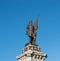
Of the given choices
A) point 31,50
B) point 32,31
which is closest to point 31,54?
point 31,50

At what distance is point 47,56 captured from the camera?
32.7 m

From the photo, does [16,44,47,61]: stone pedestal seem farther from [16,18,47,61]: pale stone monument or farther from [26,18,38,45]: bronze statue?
[26,18,38,45]: bronze statue

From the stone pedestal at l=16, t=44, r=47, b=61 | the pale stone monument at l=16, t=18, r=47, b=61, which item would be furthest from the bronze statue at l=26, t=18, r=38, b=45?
the stone pedestal at l=16, t=44, r=47, b=61

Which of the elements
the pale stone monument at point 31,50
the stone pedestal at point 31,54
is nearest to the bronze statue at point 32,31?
the pale stone monument at point 31,50

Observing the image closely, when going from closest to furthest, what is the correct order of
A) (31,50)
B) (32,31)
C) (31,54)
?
(31,54) < (31,50) < (32,31)

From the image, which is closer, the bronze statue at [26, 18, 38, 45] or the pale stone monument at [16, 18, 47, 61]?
the pale stone monument at [16, 18, 47, 61]

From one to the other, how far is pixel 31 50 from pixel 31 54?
1.91ft

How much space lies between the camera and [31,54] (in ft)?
101

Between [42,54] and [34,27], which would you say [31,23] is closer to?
[34,27]

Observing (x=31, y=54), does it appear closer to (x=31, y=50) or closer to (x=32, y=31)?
(x=31, y=50)

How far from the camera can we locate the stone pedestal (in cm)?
3073

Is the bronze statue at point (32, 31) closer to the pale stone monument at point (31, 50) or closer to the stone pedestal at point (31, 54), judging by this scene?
the pale stone monument at point (31, 50)

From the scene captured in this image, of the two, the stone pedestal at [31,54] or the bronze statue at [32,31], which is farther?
the bronze statue at [32,31]

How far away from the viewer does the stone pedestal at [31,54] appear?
30.7 m
